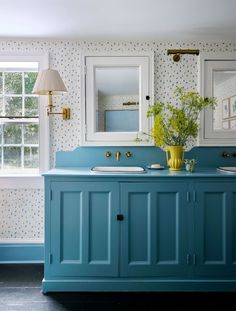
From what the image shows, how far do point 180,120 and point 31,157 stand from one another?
156cm

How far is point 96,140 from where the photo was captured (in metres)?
3.17

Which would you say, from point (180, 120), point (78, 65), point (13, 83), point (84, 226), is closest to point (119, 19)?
point (78, 65)

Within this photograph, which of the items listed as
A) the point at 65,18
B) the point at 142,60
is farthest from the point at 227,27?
the point at 65,18

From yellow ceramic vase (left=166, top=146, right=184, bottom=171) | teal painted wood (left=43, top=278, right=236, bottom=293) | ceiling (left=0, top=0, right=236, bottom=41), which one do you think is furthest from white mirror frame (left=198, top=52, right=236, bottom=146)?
teal painted wood (left=43, top=278, right=236, bottom=293)

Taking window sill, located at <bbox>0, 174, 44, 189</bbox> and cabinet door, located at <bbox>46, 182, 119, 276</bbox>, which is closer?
cabinet door, located at <bbox>46, 182, 119, 276</bbox>

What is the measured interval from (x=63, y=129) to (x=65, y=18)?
1.03 metres

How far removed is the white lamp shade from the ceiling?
0.38m

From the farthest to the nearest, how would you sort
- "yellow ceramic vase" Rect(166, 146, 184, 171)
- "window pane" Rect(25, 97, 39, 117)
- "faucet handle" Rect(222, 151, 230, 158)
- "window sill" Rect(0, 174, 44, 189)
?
"window pane" Rect(25, 97, 39, 117), "window sill" Rect(0, 174, 44, 189), "faucet handle" Rect(222, 151, 230, 158), "yellow ceramic vase" Rect(166, 146, 184, 171)

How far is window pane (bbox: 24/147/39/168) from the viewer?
337 cm

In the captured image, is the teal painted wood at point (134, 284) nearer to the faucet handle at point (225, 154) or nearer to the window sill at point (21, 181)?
the window sill at point (21, 181)

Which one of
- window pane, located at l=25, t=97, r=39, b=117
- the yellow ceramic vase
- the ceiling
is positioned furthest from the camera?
window pane, located at l=25, t=97, r=39, b=117

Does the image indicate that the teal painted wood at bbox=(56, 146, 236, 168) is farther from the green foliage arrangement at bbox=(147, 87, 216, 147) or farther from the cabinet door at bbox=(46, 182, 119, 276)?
the cabinet door at bbox=(46, 182, 119, 276)

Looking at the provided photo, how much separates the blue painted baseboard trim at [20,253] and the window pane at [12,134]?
3.43 feet

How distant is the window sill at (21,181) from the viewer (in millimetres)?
3230
